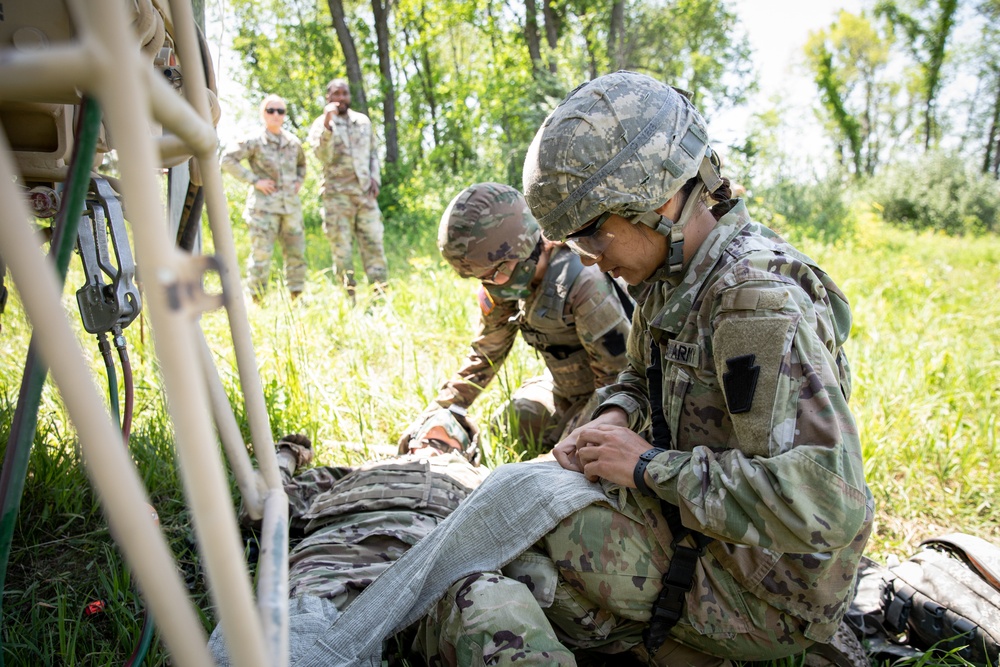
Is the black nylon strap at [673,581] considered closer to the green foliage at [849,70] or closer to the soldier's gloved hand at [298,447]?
the soldier's gloved hand at [298,447]

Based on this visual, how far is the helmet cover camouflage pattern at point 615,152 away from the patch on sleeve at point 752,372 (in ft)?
1.35

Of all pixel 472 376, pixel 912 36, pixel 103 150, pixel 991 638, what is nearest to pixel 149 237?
A: pixel 103 150

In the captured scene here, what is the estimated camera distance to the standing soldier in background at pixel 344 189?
7.94 metres

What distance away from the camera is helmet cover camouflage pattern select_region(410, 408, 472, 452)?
3.10 m

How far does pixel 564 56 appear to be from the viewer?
1313 cm

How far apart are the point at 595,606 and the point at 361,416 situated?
1.87 m

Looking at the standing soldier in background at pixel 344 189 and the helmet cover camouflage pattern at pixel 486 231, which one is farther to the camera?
the standing soldier in background at pixel 344 189

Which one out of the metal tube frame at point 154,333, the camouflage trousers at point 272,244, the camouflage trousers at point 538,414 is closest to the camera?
the metal tube frame at point 154,333

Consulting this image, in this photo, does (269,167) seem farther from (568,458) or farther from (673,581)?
(673,581)

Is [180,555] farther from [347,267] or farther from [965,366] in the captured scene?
[347,267]

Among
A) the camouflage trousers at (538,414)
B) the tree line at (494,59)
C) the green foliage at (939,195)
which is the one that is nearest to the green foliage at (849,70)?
the tree line at (494,59)

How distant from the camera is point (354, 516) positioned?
2.40 metres

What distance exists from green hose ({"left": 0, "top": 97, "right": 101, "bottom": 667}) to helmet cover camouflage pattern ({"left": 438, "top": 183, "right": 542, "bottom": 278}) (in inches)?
80.0

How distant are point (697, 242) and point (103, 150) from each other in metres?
1.44
